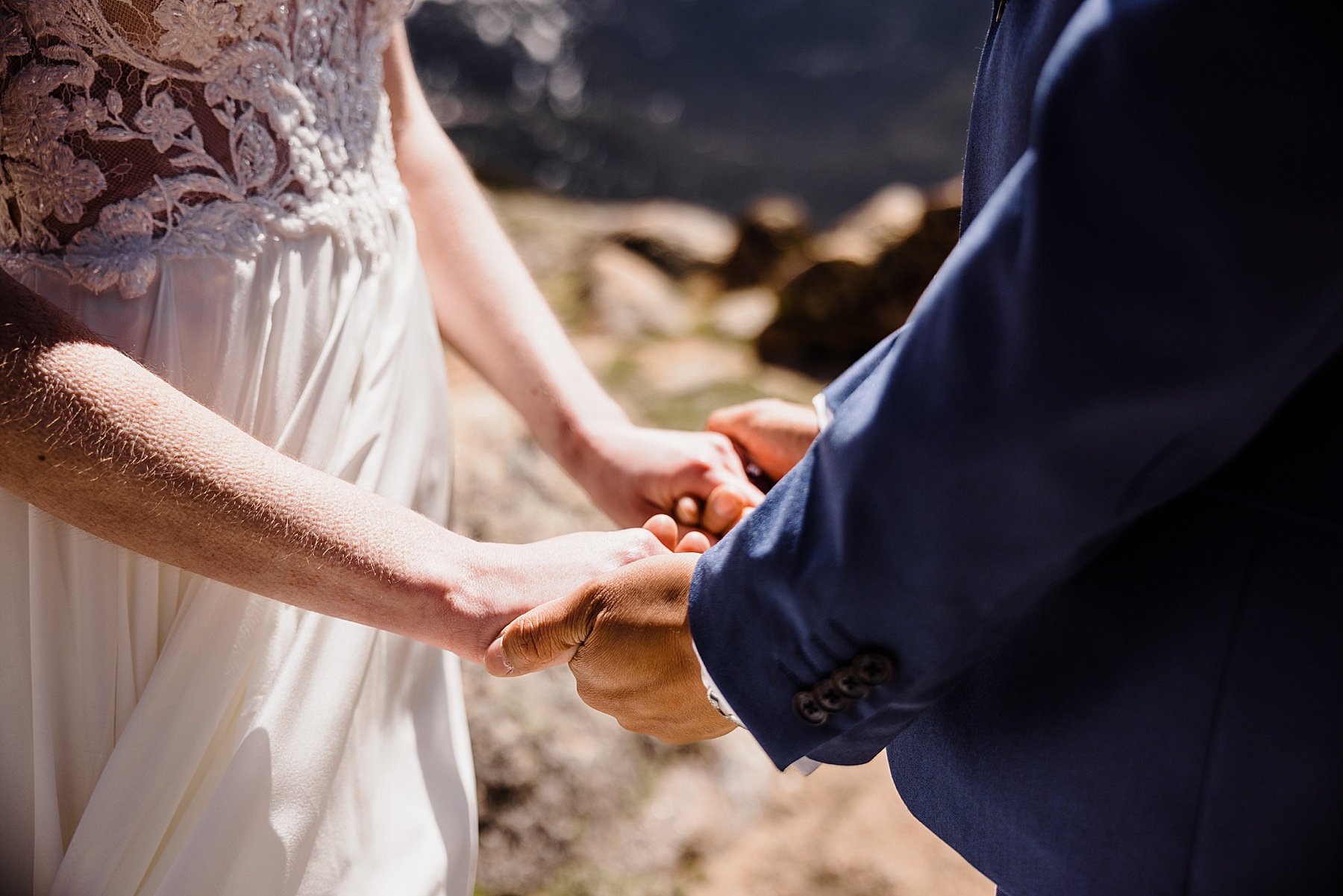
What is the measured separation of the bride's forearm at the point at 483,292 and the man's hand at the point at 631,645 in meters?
0.44

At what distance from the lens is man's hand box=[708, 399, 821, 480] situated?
148 centimetres

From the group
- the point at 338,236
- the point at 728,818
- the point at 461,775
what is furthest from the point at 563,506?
the point at 338,236

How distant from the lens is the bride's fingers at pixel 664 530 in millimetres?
1312

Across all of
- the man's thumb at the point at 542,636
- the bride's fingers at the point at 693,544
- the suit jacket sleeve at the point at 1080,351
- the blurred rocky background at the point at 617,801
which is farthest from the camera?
the blurred rocky background at the point at 617,801

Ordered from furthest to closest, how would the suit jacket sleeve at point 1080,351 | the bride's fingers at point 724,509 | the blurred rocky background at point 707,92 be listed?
the blurred rocky background at point 707,92, the bride's fingers at point 724,509, the suit jacket sleeve at point 1080,351

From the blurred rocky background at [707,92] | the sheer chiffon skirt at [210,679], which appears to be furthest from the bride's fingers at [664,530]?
the blurred rocky background at [707,92]

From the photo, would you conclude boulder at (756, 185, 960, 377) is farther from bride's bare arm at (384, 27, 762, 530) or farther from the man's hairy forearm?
the man's hairy forearm

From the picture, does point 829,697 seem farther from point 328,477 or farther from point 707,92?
point 707,92

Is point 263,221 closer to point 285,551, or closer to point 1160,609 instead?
point 285,551

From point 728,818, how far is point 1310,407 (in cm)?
211

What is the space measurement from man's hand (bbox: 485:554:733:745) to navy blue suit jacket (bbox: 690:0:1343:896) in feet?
0.31

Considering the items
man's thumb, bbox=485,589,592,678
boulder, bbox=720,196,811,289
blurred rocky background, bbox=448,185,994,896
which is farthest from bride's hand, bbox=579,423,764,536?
boulder, bbox=720,196,811,289

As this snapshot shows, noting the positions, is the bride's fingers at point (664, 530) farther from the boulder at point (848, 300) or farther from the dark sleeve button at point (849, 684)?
the boulder at point (848, 300)

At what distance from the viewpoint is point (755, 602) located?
949 millimetres
